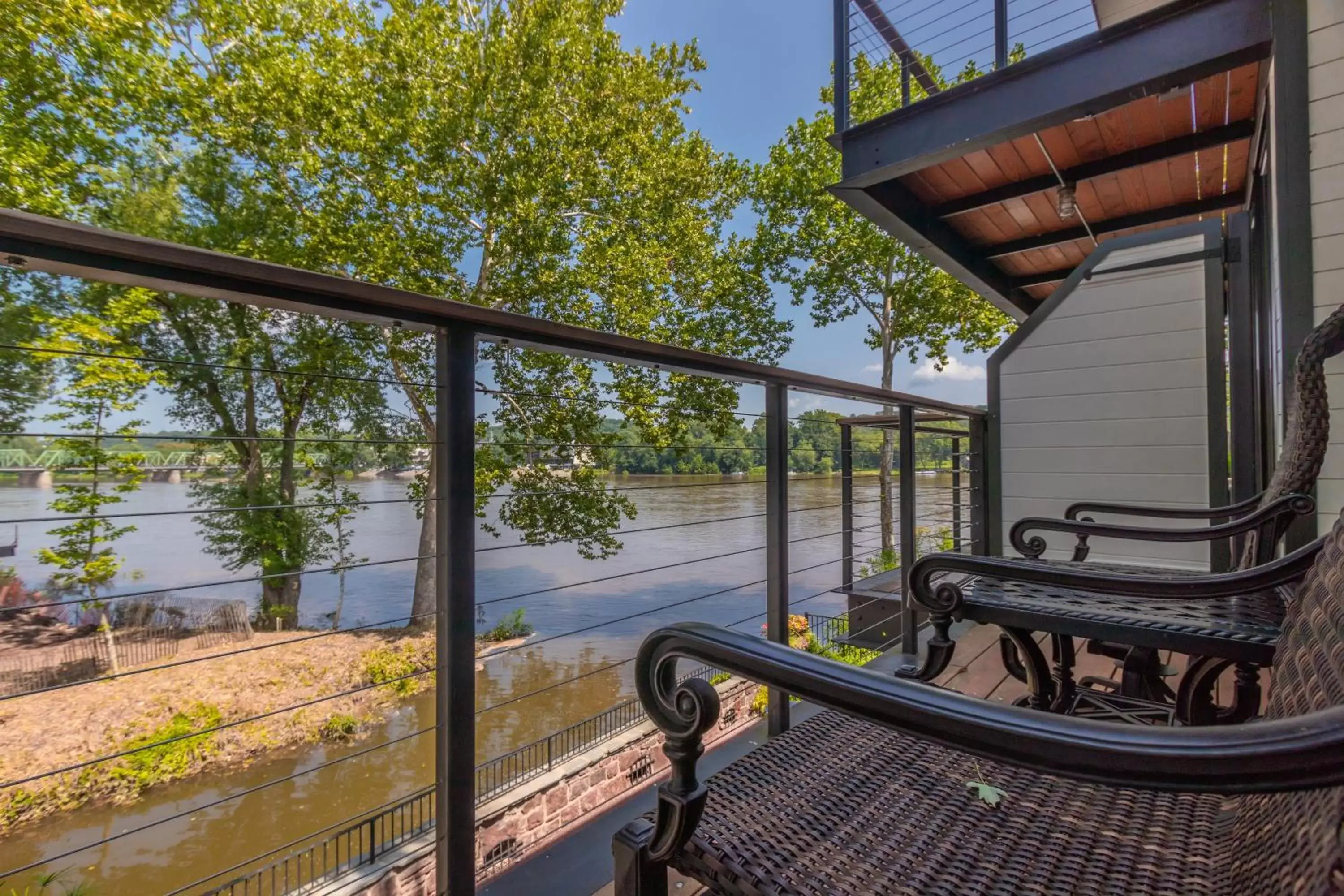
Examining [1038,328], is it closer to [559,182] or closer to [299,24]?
[559,182]

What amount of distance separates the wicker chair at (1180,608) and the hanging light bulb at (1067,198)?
201 cm

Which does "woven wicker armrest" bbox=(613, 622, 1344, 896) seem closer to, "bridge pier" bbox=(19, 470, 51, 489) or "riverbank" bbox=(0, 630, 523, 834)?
"riverbank" bbox=(0, 630, 523, 834)

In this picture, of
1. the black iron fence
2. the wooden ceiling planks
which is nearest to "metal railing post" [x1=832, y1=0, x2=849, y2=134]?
the wooden ceiling planks

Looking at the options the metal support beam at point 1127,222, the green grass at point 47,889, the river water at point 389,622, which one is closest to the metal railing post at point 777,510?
the river water at point 389,622

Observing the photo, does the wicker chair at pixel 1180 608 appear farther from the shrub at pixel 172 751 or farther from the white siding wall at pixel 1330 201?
the shrub at pixel 172 751

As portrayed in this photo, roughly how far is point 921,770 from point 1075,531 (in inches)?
39.4

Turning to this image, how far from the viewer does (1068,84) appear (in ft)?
7.45

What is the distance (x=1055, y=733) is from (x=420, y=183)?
1072 cm

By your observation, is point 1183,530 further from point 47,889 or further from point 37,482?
point 37,482

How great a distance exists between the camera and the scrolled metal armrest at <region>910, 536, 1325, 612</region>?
910 millimetres

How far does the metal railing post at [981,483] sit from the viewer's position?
3164 mm

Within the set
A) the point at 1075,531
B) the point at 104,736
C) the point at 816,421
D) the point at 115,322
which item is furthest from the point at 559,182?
the point at 1075,531

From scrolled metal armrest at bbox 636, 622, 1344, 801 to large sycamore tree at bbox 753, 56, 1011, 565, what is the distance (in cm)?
1098

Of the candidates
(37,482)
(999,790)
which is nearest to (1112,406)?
(999,790)
